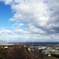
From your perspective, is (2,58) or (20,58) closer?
(20,58)

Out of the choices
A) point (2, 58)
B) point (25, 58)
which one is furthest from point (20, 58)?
point (2, 58)

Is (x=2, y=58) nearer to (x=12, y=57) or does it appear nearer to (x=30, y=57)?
(x=12, y=57)

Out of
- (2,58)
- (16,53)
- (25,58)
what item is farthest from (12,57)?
(2,58)

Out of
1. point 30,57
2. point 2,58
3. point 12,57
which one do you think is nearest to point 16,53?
point 12,57

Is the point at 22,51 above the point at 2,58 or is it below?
above

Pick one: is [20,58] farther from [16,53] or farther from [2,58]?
[2,58]

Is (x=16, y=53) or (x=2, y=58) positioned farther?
(x=2, y=58)

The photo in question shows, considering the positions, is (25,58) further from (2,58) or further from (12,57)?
(2,58)
